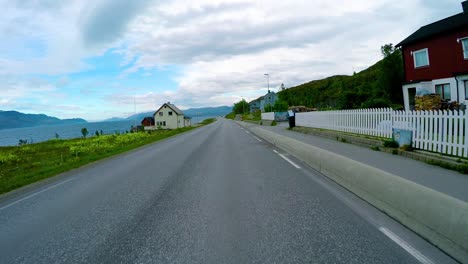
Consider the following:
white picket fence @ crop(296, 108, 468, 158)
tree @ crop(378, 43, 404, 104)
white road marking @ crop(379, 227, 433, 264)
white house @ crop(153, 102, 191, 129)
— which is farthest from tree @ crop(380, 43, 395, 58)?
white house @ crop(153, 102, 191, 129)

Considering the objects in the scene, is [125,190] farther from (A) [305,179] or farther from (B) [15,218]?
(A) [305,179]

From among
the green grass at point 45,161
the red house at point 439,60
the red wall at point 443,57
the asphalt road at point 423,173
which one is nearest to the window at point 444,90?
the red house at point 439,60

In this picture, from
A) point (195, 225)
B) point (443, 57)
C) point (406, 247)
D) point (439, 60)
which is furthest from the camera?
point (439, 60)

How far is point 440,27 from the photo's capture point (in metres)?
25.7

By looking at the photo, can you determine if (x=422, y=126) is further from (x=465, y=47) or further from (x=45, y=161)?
(x=45, y=161)

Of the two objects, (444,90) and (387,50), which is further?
(387,50)

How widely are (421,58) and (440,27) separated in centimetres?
270

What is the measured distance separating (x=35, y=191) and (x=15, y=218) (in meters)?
3.19

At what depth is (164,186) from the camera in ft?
26.7

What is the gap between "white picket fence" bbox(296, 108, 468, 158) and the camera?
909 cm

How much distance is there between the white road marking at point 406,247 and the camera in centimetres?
361

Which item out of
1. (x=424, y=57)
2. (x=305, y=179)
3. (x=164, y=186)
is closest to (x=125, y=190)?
(x=164, y=186)

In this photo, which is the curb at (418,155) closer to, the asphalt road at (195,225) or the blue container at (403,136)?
the blue container at (403,136)

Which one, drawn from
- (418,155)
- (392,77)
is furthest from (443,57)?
(392,77)
